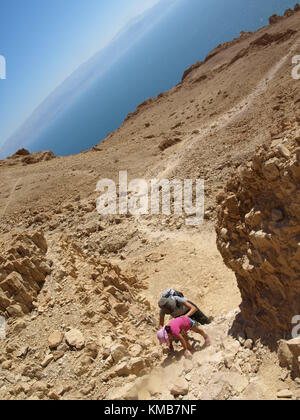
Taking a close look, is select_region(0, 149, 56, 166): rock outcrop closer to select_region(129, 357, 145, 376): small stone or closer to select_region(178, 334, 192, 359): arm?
select_region(178, 334, 192, 359): arm

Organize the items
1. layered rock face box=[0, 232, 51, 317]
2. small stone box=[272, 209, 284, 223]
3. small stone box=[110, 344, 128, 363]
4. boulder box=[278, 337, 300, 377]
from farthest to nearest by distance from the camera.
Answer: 1. layered rock face box=[0, 232, 51, 317]
2. small stone box=[110, 344, 128, 363]
3. small stone box=[272, 209, 284, 223]
4. boulder box=[278, 337, 300, 377]

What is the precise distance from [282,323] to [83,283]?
5085mm

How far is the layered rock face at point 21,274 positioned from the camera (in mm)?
8398

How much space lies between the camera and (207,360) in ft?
20.7

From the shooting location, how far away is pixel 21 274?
9.30m

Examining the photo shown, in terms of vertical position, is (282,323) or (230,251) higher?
(230,251)

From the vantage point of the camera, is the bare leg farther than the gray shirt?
No

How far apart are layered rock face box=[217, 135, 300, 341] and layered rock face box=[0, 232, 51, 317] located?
4.72 m

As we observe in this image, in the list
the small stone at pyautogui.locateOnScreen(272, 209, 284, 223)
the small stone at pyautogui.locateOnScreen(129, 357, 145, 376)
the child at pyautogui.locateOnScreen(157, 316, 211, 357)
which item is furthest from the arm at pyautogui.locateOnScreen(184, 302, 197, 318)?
the small stone at pyautogui.locateOnScreen(272, 209, 284, 223)

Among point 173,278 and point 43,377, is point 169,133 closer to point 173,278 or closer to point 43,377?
point 173,278

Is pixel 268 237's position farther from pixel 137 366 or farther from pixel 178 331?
pixel 137 366

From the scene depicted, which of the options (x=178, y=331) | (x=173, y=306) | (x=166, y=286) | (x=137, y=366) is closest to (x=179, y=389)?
(x=137, y=366)

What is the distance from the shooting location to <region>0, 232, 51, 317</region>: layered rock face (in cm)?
840
